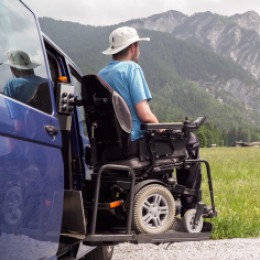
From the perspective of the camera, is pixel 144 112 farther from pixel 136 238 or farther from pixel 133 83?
pixel 136 238

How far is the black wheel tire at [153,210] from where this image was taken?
3.81 meters

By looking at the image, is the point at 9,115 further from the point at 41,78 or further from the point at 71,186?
the point at 71,186

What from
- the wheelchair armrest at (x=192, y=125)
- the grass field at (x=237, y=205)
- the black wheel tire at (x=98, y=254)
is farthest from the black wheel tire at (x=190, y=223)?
the grass field at (x=237, y=205)

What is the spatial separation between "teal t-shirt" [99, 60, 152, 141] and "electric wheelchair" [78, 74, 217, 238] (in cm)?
18

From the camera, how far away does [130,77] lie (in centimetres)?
409

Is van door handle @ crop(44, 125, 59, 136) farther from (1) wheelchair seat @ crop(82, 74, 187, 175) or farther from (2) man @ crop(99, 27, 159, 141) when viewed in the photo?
(2) man @ crop(99, 27, 159, 141)

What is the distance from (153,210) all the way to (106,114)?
0.75m

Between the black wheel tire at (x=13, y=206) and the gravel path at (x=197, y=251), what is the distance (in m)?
3.27

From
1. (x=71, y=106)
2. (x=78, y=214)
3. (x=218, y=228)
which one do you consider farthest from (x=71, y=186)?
(x=218, y=228)

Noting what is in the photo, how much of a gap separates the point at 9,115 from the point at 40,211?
60 centimetres

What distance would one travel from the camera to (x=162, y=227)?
3.91 m

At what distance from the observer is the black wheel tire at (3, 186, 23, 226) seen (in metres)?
2.47

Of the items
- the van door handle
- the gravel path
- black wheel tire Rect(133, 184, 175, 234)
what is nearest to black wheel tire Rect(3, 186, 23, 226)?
the van door handle

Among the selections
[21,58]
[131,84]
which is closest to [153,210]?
[131,84]
